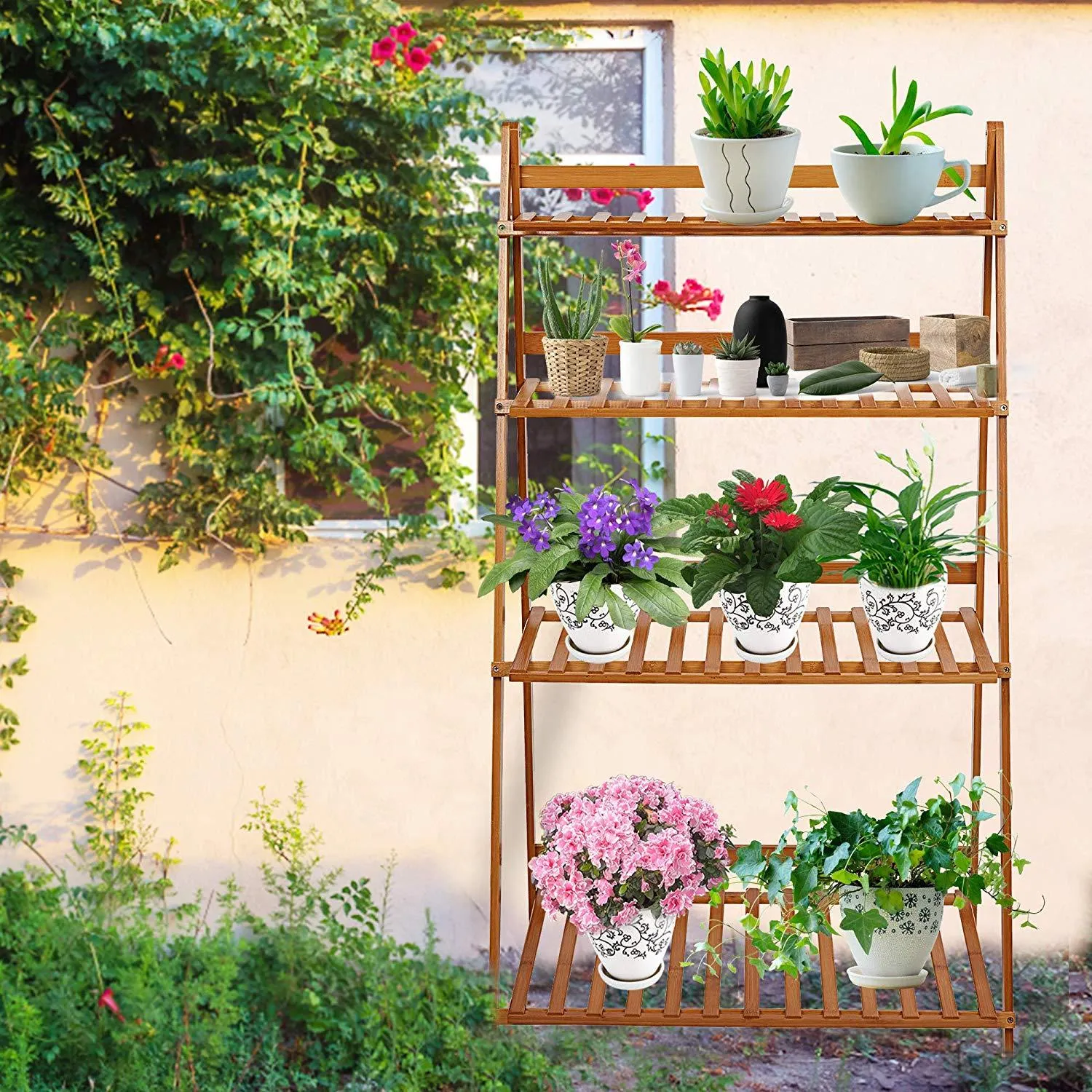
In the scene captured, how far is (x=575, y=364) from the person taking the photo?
96.7 inches

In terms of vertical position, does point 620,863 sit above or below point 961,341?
below

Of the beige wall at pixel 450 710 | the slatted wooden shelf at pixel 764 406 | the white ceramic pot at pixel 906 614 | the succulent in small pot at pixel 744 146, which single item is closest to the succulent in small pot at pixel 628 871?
the white ceramic pot at pixel 906 614

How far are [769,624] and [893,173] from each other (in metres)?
0.75

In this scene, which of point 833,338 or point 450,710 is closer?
point 833,338

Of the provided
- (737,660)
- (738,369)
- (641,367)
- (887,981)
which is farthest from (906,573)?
(887,981)

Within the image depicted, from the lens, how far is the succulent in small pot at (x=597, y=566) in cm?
239

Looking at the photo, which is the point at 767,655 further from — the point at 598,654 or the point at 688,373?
the point at 688,373

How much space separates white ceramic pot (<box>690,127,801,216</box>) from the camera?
2297mm

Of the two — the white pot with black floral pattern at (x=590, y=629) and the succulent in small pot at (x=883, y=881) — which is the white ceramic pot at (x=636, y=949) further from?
the white pot with black floral pattern at (x=590, y=629)

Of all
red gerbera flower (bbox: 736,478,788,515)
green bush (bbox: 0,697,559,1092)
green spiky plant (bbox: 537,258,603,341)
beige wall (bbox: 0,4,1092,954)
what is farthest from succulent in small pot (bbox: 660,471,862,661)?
green bush (bbox: 0,697,559,1092)

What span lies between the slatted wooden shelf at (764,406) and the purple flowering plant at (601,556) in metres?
0.14

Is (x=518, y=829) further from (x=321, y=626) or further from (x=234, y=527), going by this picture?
(x=234, y=527)

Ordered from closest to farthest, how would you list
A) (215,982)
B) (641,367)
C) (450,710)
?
(641,367), (215,982), (450,710)

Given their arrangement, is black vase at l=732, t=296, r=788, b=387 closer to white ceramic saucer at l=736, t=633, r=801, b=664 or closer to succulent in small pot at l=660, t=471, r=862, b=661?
succulent in small pot at l=660, t=471, r=862, b=661
